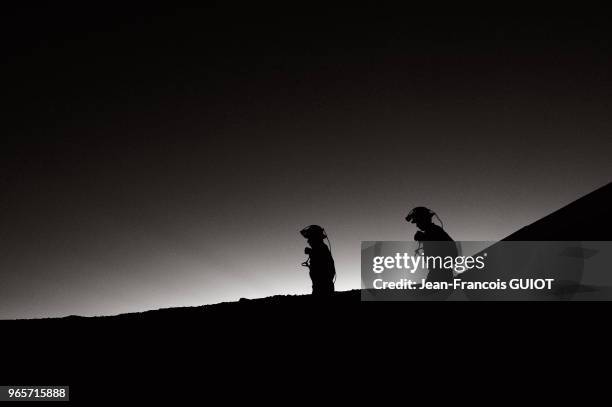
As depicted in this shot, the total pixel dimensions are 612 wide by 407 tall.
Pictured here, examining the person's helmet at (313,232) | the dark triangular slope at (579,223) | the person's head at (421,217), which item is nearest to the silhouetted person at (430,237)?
the person's head at (421,217)

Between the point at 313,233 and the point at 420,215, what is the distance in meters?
2.76

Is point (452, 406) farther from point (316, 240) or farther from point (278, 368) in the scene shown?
point (316, 240)

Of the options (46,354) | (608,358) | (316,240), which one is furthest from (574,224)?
(46,354)

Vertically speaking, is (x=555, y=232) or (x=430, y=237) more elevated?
(x=430, y=237)

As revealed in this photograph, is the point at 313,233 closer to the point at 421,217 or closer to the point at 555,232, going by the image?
the point at 421,217

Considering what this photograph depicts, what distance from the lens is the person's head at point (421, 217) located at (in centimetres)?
800

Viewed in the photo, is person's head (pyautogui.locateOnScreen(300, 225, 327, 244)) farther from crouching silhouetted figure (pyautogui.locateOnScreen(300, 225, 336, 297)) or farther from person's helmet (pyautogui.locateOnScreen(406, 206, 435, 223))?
person's helmet (pyautogui.locateOnScreen(406, 206, 435, 223))

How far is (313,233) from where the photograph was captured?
9914 millimetres

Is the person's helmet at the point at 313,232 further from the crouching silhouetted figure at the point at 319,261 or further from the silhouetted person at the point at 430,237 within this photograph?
the silhouetted person at the point at 430,237

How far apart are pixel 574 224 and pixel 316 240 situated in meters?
5.48

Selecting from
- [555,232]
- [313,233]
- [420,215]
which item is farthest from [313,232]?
[555,232]

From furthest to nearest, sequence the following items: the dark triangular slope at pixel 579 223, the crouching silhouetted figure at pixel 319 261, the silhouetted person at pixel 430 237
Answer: the crouching silhouetted figure at pixel 319 261
the silhouetted person at pixel 430 237
the dark triangular slope at pixel 579 223

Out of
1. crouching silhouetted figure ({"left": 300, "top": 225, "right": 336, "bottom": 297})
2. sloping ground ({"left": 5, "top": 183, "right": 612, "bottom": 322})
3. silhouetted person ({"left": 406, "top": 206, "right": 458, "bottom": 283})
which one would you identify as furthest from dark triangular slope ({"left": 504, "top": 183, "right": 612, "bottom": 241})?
crouching silhouetted figure ({"left": 300, "top": 225, "right": 336, "bottom": 297})

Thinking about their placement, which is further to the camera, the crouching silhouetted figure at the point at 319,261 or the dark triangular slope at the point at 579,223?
the crouching silhouetted figure at the point at 319,261
